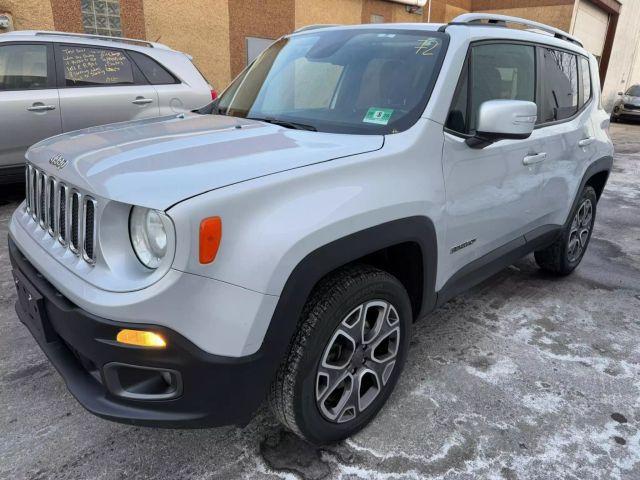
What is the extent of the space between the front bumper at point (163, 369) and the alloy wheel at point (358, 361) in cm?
36

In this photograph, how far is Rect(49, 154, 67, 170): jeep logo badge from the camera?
1980mm

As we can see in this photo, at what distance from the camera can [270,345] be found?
1736 millimetres

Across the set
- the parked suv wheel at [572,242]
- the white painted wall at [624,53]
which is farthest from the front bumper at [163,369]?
the white painted wall at [624,53]

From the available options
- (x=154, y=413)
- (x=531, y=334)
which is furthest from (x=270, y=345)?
(x=531, y=334)

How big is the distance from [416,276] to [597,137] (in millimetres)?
2494

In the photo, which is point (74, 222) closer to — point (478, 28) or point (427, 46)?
point (427, 46)

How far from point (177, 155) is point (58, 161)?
1.69 feet

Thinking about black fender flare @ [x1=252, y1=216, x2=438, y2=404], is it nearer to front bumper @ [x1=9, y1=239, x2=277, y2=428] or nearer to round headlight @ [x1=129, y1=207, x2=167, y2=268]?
front bumper @ [x1=9, y1=239, x2=277, y2=428]

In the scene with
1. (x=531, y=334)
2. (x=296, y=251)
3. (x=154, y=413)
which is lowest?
(x=531, y=334)

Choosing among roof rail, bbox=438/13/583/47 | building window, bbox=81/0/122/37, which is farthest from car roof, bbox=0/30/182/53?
roof rail, bbox=438/13/583/47

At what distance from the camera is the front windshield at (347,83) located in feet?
7.94

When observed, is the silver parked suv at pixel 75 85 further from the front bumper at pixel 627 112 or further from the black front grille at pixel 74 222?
the front bumper at pixel 627 112

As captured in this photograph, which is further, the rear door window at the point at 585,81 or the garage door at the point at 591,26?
the garage door at the point at 591,26

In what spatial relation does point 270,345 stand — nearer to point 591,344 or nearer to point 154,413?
point 154,413
